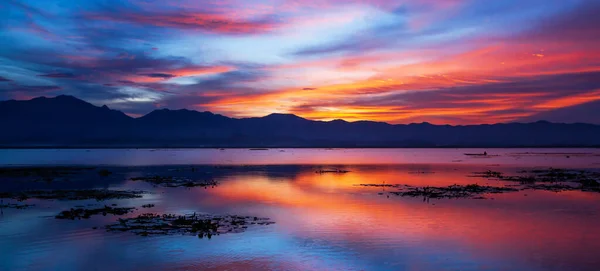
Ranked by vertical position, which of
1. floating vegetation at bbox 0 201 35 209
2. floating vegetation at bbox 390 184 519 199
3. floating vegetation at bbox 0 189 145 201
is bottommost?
floating vegetation at bbox 0 201 35 209

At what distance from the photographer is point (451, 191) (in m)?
40.3

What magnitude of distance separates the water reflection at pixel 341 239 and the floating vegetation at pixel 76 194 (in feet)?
7.94

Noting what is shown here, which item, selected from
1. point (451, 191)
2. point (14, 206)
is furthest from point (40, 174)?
point (451, 191)

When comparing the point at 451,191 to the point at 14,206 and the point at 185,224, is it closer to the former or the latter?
the point at 185,224

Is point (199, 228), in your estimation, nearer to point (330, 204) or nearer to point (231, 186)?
point (330, 204)

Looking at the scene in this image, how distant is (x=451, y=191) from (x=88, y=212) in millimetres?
27718

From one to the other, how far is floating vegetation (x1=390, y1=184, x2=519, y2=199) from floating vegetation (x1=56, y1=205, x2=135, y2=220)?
20628 mm

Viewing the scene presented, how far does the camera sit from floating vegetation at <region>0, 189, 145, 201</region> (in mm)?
35406

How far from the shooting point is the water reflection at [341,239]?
56.3 ft

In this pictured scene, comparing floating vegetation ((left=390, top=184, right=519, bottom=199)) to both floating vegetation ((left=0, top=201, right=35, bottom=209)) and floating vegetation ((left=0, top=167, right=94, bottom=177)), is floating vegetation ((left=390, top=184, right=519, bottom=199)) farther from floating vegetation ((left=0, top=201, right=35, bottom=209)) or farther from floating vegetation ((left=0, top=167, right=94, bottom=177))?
floating vegetation ((left=0, top=167, right=94, bottom=177))

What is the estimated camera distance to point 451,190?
41.0 metres

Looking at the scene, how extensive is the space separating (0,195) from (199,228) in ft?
73.9

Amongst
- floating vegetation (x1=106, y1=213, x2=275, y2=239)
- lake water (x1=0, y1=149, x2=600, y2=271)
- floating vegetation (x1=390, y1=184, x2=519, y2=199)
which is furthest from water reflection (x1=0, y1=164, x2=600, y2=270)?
floating vegetation (x1=390, y1=184, x2=519, y2=199)

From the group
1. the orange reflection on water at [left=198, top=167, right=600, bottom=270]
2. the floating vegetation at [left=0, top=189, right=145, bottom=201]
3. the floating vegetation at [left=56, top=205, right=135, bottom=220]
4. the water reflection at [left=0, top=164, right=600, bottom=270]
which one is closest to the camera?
the water reflection at [left=0, top=164, right=600, bottom=270]
